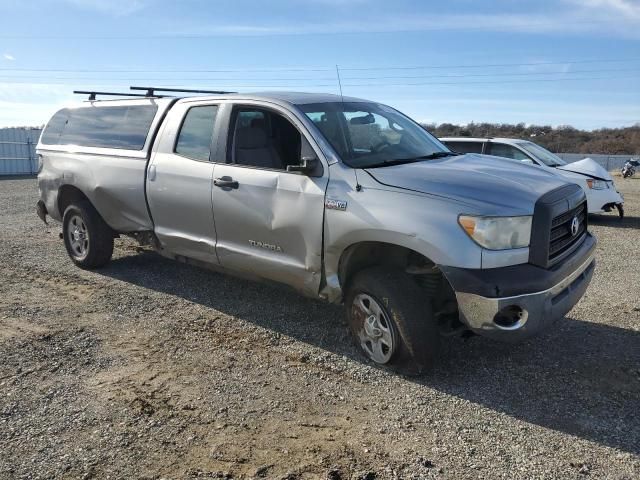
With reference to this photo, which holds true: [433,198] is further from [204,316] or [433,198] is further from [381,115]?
[204,316]

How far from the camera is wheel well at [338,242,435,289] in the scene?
4.14m

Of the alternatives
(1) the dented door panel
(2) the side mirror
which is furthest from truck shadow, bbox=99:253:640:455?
(2) the side mirror

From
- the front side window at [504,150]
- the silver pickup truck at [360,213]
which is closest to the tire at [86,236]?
the silver pickup truck at [360,213]

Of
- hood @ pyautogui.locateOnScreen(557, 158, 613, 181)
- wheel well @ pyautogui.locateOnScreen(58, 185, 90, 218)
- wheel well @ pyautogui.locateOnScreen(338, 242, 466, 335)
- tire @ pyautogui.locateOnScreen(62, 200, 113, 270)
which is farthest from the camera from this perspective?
hood @ pyautogui.locateOnScreen(557, 158, 613, 181)

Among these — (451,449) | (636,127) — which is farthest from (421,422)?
(636,127)

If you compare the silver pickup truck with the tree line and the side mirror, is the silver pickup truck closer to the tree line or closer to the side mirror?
the side mirror

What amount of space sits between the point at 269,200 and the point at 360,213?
0.92 metres

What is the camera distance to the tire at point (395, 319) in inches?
154

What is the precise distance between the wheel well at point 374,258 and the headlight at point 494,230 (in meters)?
0.50

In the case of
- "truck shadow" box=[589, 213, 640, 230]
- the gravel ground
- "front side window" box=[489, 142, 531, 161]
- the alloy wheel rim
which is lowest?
the gravel ground

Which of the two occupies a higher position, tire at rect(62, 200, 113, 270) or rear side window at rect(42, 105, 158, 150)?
rear side window at rect(42, 105, 158, 150)

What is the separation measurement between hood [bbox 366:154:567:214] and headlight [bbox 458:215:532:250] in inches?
4.4

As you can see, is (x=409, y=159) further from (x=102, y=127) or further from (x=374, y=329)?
(x=102, y=127)

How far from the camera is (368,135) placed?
4820 millimetres
